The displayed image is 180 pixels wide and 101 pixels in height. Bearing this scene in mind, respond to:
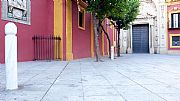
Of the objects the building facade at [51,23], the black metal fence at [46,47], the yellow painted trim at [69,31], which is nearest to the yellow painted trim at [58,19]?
the building facade at [51,23]

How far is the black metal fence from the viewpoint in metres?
13.3

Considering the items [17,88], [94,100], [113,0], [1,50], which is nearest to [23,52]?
[1,50]

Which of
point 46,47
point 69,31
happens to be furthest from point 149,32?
point 46,47

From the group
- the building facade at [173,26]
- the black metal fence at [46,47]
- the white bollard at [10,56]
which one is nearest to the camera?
the white bollard at [10,56]

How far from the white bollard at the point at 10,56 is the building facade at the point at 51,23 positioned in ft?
18.8

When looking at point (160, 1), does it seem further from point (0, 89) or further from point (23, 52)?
point (0, 89)

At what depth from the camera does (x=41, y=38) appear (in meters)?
13.5

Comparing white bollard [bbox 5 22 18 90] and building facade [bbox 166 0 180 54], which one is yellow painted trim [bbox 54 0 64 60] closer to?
white bollard [bbox 5 22 18 90]

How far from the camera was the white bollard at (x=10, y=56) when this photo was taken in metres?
4.69

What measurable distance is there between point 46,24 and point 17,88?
396 inches

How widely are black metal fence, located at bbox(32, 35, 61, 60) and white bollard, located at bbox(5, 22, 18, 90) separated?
327 inches

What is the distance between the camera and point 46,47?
548 inches

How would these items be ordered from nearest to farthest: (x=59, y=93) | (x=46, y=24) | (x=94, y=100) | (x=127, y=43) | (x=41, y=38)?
(x=94, y=100)
(x=59, y=93)
(x=41, y=38)
(x=46, y=24)
(x=127, y=43)

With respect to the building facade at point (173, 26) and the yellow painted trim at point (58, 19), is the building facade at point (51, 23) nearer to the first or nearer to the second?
the yellow painted trim at point (58, 19)
